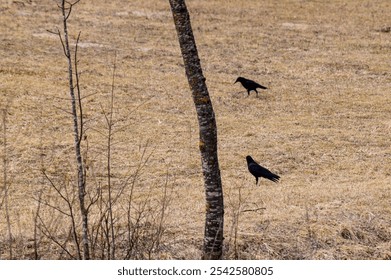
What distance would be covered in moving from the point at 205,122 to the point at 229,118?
14000 mm

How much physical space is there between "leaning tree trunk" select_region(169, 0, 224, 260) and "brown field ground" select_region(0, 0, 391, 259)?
327mm

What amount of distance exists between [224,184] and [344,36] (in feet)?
61.9

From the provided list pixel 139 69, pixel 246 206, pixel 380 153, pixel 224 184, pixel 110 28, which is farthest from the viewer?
pixel 110 28

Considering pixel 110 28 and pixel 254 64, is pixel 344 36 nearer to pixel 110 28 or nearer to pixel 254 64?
pixel 254 64

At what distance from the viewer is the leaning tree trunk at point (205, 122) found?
8055mm

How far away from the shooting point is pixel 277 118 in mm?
22344

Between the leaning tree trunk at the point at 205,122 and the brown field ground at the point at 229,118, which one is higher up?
the leaning tree trunk at the point at 205,122

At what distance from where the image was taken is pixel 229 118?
72.4 feet

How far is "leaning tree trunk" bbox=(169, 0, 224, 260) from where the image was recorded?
805 cm

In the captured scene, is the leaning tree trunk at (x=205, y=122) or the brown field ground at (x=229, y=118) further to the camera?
the brown field ground at (x=229, y=118)

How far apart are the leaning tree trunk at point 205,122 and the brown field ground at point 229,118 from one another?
12.9 inches

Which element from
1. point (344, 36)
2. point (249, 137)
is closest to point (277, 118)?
point (249, 137)
